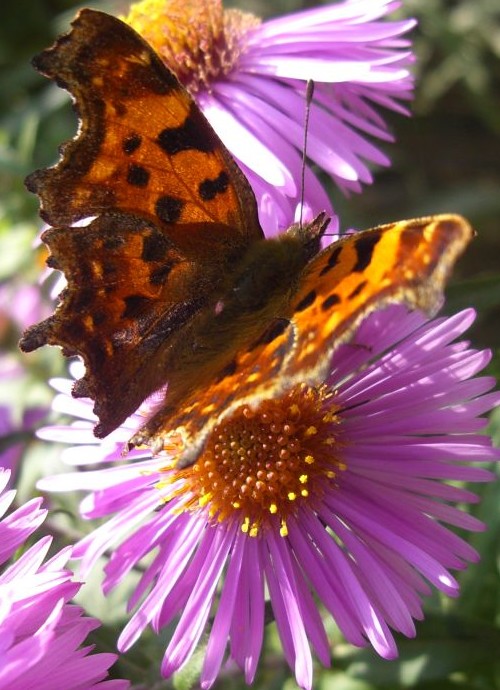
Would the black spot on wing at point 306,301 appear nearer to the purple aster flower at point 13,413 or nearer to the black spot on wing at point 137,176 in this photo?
the black spot on wing at point 137,176

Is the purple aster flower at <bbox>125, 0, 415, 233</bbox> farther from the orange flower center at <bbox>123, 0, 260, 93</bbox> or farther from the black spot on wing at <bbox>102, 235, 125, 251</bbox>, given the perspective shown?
the black spot on wing at <bbox>102, 235, 125, 251</bbox>

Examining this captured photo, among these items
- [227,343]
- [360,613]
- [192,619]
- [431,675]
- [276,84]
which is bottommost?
[431,675]

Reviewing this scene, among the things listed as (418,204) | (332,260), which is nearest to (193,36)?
(332,260)

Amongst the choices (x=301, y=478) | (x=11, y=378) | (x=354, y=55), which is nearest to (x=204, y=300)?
(x=301, y=478)

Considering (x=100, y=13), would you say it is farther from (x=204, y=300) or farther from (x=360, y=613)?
(x=360, y=613)

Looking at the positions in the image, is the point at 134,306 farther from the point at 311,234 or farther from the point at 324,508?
the point at 324,508

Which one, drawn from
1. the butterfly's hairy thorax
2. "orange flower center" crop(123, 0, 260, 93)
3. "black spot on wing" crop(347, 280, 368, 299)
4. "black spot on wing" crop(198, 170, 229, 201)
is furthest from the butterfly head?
"orange flower center" crop(123, 0, 260, 93)
